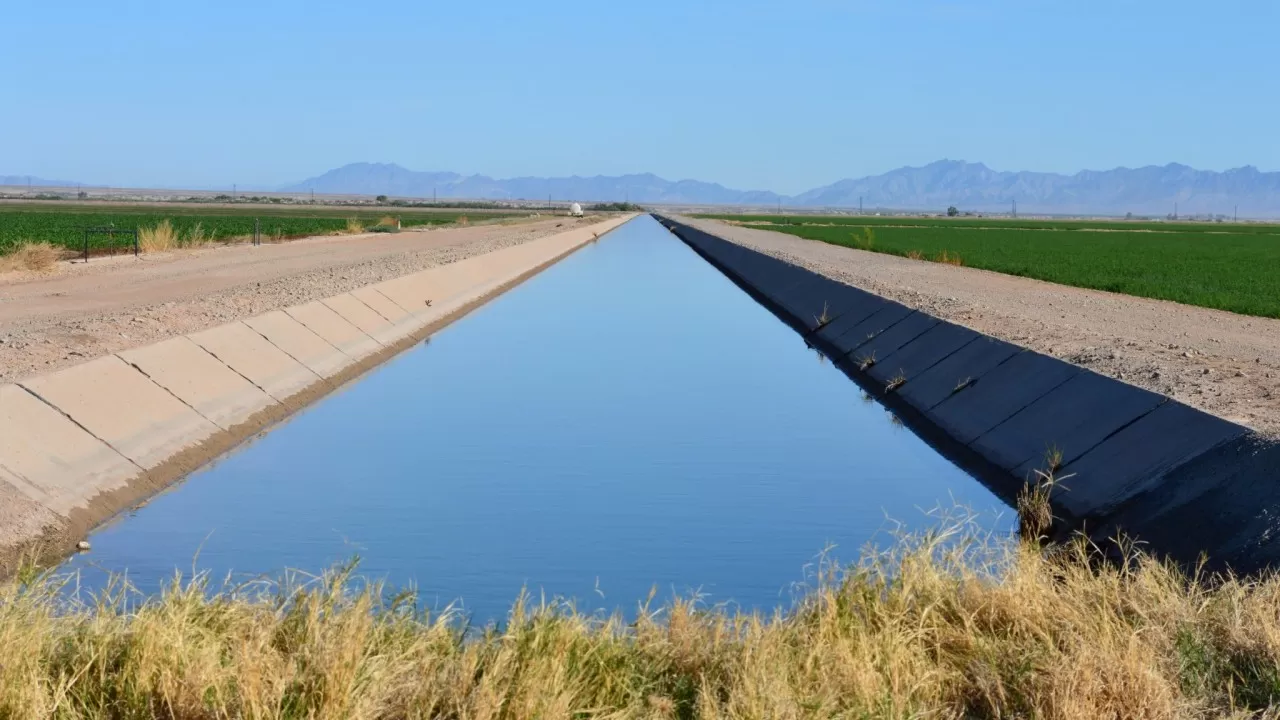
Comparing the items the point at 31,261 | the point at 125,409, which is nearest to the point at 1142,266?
the point at 31,261

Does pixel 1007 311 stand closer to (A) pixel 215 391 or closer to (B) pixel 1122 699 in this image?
(A) pixel 215 391

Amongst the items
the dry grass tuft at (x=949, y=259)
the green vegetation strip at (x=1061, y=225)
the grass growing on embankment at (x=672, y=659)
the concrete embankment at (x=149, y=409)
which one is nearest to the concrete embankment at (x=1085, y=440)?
the grass growing on embankment at (x=672, y=659)

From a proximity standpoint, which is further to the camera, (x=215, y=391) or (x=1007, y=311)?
(x=1007, y=311)

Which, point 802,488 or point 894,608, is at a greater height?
point 894,608

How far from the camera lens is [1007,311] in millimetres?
25844

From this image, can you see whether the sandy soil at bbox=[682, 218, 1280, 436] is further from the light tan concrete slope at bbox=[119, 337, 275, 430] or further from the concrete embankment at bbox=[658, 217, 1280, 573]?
the light tan concrete slope at bbox=[119, 337, 275, 430]

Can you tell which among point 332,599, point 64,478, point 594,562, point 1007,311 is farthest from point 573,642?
point 1007,311

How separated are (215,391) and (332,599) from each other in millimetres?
10026

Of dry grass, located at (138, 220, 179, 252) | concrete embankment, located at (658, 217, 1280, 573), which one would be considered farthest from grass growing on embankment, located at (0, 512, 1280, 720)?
dry grass, located at (138, 220, 179, 252)

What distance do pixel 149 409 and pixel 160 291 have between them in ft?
47.5

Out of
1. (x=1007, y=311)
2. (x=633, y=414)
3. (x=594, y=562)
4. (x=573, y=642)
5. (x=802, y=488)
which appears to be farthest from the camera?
(x=1007, y=311)

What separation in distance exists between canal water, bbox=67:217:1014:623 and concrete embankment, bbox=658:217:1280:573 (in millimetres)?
550

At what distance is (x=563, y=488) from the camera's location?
40.8ft

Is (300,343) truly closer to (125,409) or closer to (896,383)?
(125,409)
